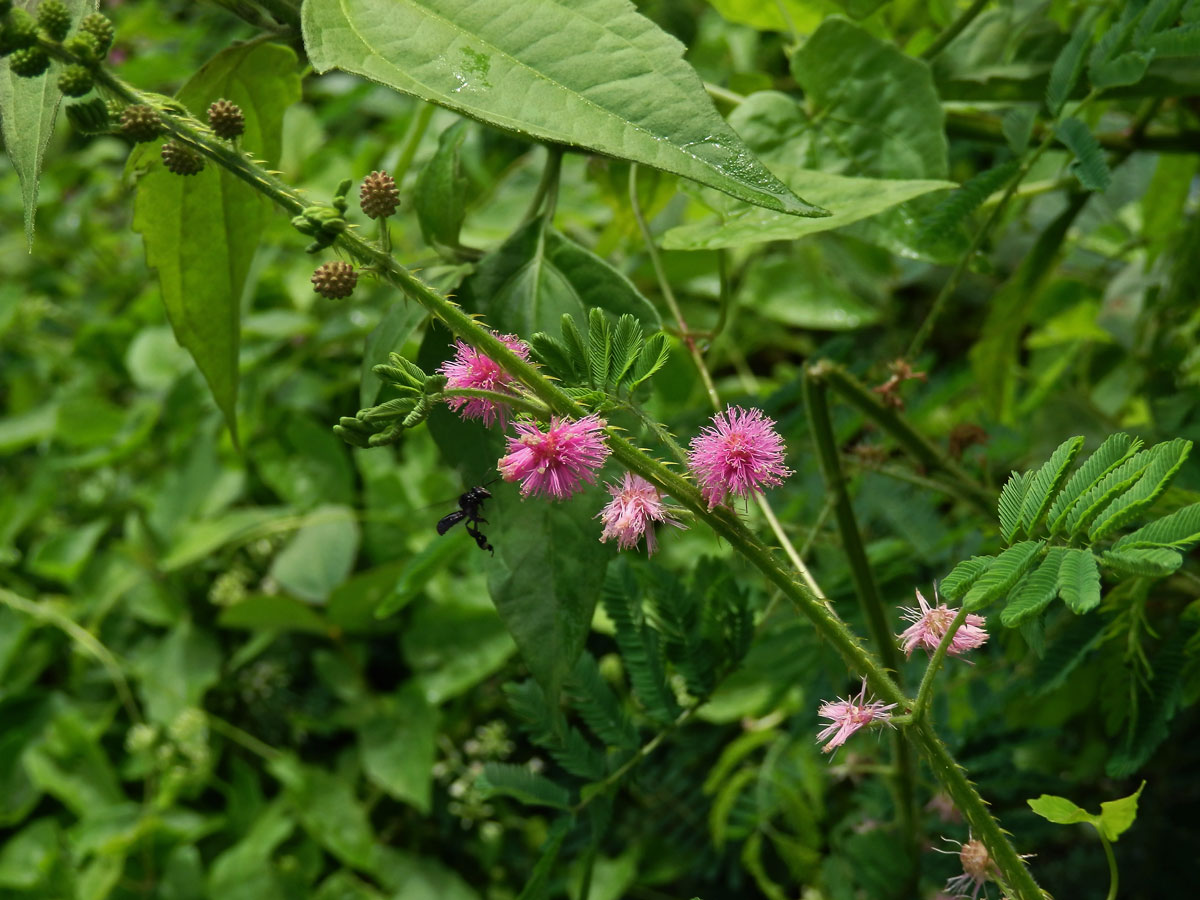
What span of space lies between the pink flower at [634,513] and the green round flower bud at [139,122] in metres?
0.29

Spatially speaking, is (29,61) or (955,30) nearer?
(29,61)

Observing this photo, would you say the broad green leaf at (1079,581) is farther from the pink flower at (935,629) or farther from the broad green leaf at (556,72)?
the broad green leaf at (556,72)

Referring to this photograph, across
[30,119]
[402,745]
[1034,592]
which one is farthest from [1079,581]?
[402,745]

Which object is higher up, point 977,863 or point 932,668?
point 932,668

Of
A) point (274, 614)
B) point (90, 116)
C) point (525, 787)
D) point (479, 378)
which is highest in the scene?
point (90, 116)

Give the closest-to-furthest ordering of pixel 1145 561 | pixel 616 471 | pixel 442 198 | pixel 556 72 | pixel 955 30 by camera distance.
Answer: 1. pixel 1145 561
2. pixel 556 72
3. pixel 616 471
4. pixel 442 198
5. pixel 955 30

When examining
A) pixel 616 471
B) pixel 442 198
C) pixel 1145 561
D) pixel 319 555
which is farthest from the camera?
pixel 319 555

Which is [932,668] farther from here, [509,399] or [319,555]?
[319,555]

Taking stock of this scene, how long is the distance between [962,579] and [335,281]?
0.33 metres

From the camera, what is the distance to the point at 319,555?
4.59 ft

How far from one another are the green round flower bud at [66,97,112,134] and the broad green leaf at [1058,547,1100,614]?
500 mm

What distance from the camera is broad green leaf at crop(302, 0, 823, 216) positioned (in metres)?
0.48

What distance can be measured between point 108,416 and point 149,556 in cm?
33

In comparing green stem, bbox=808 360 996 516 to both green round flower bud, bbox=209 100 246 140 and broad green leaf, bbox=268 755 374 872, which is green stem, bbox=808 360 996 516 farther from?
broad green leaf, bbox=268 755 374 872
